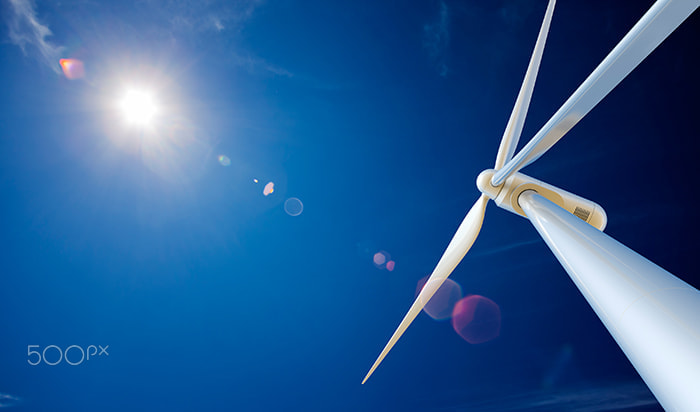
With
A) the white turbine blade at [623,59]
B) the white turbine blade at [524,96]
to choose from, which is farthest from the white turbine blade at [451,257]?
the white turbine blade at [623,59]

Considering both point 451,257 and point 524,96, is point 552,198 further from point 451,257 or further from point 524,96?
point 451,257

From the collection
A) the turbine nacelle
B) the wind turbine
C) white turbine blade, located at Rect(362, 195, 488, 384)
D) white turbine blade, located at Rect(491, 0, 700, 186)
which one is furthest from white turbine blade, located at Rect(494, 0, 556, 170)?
white turbine blade, located at Rect(491, 0, 700, 186)

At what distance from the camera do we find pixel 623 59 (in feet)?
20.2

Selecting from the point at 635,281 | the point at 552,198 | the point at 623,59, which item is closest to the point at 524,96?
the point at 552,198

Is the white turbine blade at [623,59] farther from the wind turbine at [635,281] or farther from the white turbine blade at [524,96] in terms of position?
the white turbine blade at [524,96]

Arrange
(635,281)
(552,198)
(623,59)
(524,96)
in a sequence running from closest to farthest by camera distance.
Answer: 1. (635,281)
2. (623,59)
3. (552,198)
4. (524,96)

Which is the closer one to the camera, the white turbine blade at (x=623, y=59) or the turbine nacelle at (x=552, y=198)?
the white turbine blade at (x=623, y=59)

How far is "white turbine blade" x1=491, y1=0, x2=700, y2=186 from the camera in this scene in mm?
5238

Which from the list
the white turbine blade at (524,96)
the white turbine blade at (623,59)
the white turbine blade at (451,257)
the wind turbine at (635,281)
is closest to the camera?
the wind turbine at (635,281)

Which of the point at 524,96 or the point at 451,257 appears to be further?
the point at 451,257

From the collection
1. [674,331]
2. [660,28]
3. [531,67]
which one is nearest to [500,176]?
[531,67]

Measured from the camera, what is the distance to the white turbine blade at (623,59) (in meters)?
5.24

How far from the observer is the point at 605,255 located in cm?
670

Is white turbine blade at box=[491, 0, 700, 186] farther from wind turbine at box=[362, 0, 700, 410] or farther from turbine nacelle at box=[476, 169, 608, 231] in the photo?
turbine nacelle at box=[476, 169, 608, 231]
